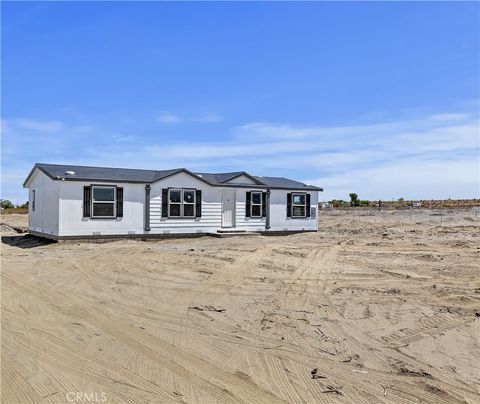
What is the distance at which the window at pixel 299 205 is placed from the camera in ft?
81.8

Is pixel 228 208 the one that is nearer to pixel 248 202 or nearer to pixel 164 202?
pixel 248 202

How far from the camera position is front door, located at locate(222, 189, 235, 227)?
2283 cm

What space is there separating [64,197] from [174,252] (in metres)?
6.24

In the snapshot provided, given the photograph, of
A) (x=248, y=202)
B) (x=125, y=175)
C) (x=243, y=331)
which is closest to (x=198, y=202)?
(x=248, y=202)

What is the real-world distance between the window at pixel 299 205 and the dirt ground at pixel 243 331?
482 inches

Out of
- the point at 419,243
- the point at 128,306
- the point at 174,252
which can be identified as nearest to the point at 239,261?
the point at 174,252

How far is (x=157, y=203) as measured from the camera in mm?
20734

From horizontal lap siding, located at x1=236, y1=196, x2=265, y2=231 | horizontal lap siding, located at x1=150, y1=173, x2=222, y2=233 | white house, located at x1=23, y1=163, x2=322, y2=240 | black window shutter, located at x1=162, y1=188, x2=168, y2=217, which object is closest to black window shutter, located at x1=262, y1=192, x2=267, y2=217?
white house, located at x1=23, y1=163, x2=322, y2=240

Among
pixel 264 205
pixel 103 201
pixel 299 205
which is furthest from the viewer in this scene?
pixel 299 205

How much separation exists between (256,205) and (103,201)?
7991 mm

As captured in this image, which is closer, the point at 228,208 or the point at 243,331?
the point at 243,331

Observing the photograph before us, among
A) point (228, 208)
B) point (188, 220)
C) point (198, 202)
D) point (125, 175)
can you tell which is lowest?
point (188, 220)

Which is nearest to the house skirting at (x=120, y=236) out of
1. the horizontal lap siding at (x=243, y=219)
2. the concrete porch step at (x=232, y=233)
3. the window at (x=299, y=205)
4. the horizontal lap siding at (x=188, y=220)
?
the concrete porch step at (x=232, y=233)

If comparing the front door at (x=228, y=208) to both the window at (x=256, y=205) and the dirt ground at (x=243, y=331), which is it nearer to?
the window at (x=256, y=205)
